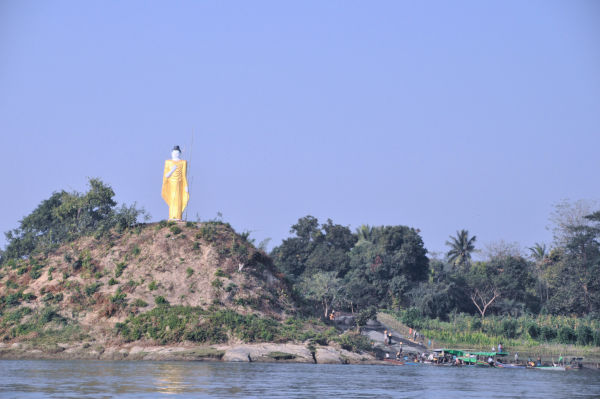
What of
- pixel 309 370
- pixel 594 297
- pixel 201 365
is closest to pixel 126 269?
pixel 201 365

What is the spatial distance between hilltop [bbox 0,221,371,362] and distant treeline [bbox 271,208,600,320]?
596 inches

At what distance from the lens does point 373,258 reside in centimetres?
8069

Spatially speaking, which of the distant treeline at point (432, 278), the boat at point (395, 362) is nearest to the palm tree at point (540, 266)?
the distant treeline at point (432, 278)

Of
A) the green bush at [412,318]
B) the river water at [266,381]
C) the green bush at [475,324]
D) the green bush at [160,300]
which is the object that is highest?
the green bush at [160,300]

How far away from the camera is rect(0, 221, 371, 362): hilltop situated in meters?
44.2

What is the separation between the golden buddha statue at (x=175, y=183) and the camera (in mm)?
52500

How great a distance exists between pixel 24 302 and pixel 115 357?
33.3 ft

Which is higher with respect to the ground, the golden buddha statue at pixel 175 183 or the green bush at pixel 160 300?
the golden buddha statue at pixel 175 183

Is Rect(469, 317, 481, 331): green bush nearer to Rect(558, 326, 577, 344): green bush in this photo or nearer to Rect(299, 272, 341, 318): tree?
Rect(558, 326, 577, 344): green bush

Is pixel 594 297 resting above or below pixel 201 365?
above

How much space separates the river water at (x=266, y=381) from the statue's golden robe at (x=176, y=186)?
51.6 feet

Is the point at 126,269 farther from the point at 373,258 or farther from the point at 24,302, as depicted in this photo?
the point at 373,258

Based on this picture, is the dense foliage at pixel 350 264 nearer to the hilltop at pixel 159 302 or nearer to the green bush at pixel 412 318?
the green bush at pixel 412 318

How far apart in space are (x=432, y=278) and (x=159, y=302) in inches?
1517
